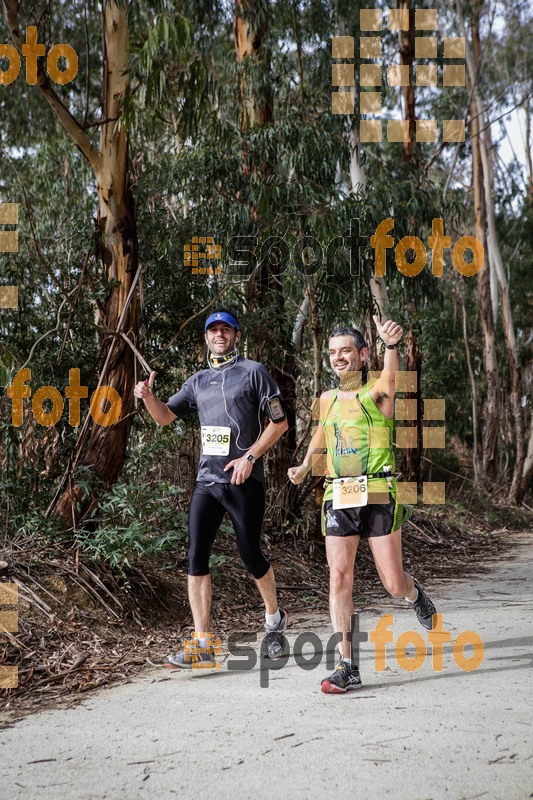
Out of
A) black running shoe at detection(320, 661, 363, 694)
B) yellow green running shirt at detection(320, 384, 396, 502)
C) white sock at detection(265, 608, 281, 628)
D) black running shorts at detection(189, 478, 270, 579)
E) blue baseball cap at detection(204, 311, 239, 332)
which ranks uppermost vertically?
blue baseball cap at detection(204, 311, 239, 332)

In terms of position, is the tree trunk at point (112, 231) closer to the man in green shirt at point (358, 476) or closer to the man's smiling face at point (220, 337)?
the man's smiling face at point (220, 337)

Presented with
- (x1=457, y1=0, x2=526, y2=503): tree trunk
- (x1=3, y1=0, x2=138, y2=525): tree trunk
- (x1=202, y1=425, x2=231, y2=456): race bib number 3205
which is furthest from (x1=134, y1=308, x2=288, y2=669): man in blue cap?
(x1=457, y1=0, x2=526, y2=503): tree trunk

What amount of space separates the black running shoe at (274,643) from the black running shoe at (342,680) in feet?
2.75

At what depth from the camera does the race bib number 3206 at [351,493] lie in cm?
512

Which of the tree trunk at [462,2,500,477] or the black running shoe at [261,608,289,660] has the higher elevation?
the tree trunk at [462,2,500,477]

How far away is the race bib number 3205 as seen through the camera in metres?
5.59

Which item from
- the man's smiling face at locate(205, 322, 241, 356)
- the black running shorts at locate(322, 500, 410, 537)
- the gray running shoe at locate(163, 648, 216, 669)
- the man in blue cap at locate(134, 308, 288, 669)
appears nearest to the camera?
the black running shorts at locate(322, 500, 410, 537)

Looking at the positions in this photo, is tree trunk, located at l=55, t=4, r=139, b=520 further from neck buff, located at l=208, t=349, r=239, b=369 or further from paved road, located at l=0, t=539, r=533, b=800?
paved road, located at l=0, t=539, r=533, b=800

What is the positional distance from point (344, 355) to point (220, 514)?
126 cm

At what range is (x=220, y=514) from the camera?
570cm

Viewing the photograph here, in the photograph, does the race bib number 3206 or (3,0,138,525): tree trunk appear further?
(3,0,138,525): tree trunk

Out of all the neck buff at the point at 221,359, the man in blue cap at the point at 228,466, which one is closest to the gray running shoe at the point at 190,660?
the man in blue cap at the point at 228,466

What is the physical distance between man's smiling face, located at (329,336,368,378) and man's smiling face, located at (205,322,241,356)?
2.70 ft

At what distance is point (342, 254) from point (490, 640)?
14.5 ft
